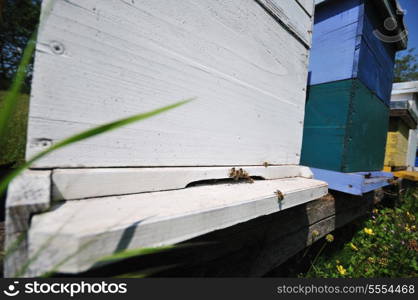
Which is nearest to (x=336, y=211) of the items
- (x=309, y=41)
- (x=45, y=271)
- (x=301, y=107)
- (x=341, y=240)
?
(x=341, y=240)

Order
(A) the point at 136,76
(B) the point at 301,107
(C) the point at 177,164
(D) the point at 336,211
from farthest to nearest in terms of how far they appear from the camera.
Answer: (D) the point at 336,211, (B) the point at 301,107, (C) the point at 177,164, (A) the point at 136,76

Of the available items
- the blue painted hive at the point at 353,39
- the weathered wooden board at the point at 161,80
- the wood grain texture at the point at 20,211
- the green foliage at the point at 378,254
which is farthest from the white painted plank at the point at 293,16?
the green foliage at the point at 378,254

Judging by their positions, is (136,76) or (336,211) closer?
(136,76)

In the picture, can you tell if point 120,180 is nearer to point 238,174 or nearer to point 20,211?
point 20,211

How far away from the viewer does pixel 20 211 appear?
323 millimetres

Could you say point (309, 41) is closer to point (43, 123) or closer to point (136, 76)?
point (136, 76)

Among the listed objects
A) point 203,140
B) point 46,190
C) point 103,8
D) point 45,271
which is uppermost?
point 103,8

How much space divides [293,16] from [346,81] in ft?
2.12

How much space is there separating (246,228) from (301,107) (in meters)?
0.84

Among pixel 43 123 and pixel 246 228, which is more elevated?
pixel 43 123

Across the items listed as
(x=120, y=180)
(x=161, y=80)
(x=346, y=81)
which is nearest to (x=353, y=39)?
(x=346, y=81)

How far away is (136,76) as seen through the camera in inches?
20.6

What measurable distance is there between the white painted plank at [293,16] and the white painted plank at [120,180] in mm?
856

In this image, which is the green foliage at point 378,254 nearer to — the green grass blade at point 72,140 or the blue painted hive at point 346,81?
the blue painted hive at point 346,81
